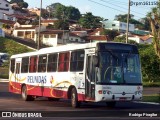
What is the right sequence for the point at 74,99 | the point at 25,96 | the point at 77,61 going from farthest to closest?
the point at 25,96 → the point at 77,61 → the point at 74,99

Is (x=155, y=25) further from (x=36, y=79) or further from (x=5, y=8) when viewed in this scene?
(x=5, y=8)

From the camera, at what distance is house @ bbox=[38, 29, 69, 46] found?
3969 inches

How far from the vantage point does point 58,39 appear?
332ft

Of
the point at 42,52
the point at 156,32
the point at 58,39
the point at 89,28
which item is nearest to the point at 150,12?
the point at 156,32

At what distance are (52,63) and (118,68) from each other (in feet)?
16.0

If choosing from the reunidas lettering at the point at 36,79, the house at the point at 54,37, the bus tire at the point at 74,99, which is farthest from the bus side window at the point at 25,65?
the house at the point at 54,37

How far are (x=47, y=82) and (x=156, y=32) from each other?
7.19 meters

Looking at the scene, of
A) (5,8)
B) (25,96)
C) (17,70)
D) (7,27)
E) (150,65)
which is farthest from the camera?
(5,8)

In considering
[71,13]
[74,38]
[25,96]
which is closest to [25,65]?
[25,96]

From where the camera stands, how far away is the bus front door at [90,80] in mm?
19312

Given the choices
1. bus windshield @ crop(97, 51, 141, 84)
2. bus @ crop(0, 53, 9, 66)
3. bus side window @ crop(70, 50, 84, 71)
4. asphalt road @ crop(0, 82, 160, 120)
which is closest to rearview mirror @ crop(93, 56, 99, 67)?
bus windshield @ crop(97, 51, 141, 84)

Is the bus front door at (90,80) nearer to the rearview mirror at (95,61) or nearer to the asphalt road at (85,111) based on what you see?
the rearview mirror at (95,61)

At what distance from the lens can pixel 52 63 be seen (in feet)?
76.4

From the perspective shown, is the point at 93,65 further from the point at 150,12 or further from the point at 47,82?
the point at 150,12
